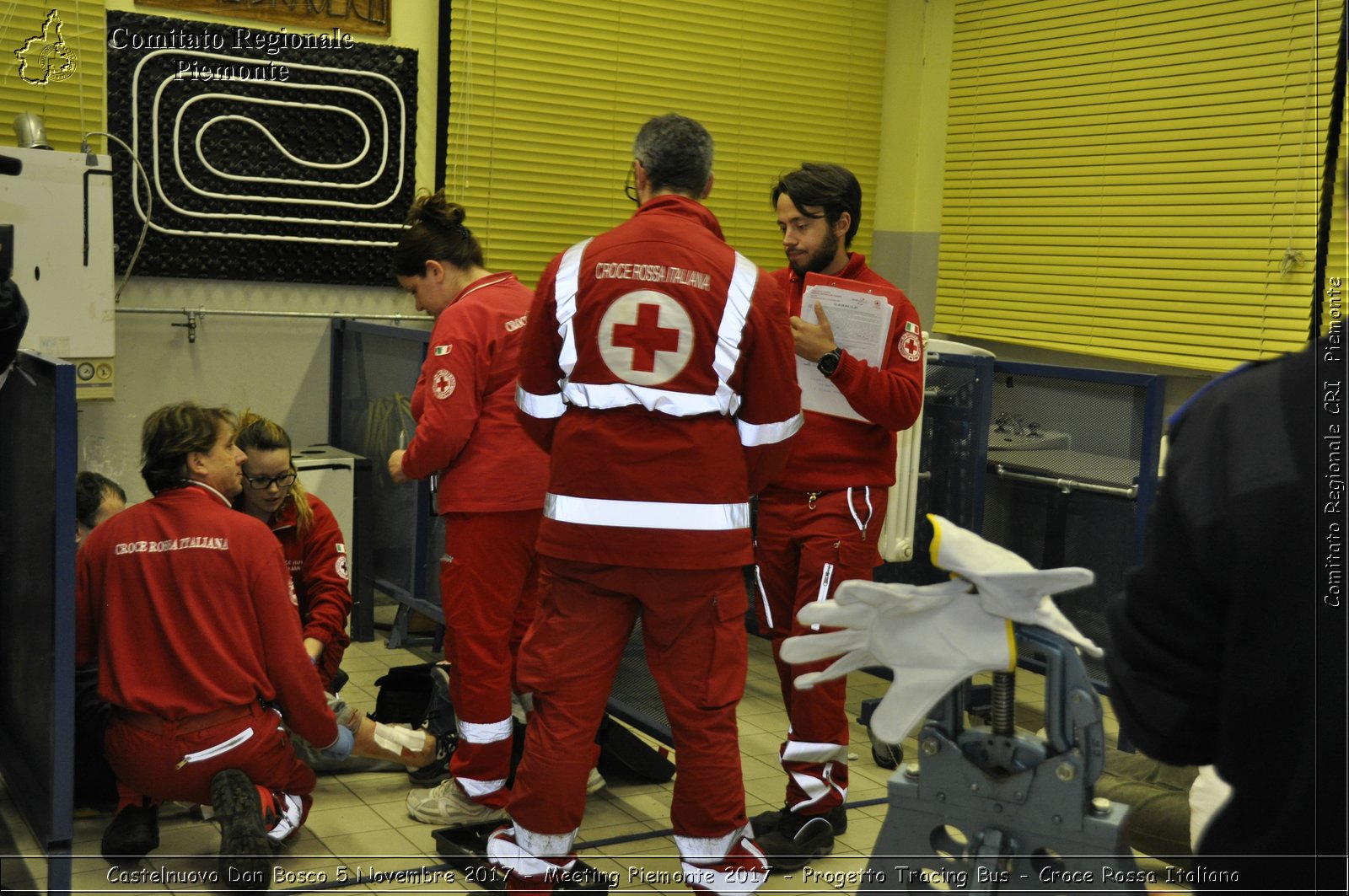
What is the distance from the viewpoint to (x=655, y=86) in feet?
20.5

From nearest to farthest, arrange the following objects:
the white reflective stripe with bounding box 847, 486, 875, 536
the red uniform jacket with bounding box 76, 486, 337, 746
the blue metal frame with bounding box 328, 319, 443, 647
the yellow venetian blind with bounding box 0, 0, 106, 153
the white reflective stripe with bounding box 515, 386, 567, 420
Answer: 1. the white reflective stripe with bounding box 515, 386, 567, 420
2. the red uniform jacket with bounding box 76, 486, 337, 746
3. the white reflective stripe with bounding box 847, 486, 875, 536
4. the yellow venetian blind with bounding box 0, 0, 106, 153
5. the blue metal frame with bounding box 328, 319, 443, 647

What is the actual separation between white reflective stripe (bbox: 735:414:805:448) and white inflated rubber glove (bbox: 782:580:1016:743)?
41.8 inches

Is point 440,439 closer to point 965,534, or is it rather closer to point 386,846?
point 386,846

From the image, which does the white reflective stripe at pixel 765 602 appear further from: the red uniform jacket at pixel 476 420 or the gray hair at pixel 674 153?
the gray hair at pixel 674 153

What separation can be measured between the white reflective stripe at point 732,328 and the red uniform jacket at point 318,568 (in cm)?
164

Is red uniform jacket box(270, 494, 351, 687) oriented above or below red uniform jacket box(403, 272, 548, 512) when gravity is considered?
below

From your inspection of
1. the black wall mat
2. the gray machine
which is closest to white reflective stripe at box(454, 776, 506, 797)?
the gray machine

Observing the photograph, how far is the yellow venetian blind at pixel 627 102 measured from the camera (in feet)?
19.2

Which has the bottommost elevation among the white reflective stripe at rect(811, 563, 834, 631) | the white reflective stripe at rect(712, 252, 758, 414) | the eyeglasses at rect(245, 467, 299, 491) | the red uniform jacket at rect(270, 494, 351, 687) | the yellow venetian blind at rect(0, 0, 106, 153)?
the red uniform jacket at rect(270, 494, 351, 687)

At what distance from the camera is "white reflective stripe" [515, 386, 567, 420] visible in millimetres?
2803

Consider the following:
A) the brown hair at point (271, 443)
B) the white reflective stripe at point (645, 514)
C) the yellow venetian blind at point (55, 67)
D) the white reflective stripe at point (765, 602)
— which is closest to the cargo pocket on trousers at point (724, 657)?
the white reflective stripe at point (645, 514)

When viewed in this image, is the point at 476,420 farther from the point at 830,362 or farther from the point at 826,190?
the point at 826,190

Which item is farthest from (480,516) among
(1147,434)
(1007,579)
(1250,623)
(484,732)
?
(1250,623)

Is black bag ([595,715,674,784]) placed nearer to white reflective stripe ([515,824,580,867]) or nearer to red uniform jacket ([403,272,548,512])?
red uniform jacket ([403,272,548,512])
